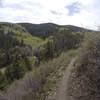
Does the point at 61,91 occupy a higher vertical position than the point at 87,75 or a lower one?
lower

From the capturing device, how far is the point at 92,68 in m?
9.80

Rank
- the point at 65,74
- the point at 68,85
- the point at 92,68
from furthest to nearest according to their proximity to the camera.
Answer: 1. the point at 65,74
2. the point at 68,85
3. the point at 92,68

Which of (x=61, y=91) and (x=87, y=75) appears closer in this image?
(x=87, y=75)

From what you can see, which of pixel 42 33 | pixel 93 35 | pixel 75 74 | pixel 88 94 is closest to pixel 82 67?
pixel 75 74

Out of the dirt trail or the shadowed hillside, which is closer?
the shadowed hillside

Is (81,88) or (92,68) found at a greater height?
(92,68)

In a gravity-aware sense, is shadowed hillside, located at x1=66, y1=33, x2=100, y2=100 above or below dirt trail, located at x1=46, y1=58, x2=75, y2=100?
above

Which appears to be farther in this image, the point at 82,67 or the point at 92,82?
the point at 82,67

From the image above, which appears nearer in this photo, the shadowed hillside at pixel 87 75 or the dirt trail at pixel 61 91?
the shadowed hillside at pixel 87 75

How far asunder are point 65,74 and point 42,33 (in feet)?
617

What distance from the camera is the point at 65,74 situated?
1227cm

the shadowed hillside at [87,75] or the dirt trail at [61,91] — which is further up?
the shadowed hillside at [87,75]

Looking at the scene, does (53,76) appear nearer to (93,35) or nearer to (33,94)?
(33,94)

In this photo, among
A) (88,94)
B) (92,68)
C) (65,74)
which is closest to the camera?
(88,94)
